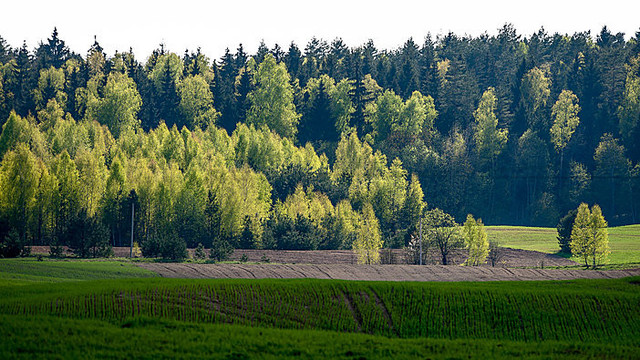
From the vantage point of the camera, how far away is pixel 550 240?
12550 centimetres

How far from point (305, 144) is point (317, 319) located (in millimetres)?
124486

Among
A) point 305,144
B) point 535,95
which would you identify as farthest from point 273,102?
point 535,95

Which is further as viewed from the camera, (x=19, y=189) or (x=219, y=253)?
(x=19, y=189)

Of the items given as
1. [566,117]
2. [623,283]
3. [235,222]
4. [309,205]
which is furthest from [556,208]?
[623,283]

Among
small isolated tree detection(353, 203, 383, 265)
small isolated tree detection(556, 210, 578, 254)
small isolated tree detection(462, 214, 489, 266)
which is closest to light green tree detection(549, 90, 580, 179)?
small isolated tree detection(556, 210, 578, 254)

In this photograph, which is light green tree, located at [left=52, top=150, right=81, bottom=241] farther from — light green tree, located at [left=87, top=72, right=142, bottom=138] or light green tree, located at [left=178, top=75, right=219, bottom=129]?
light green tree, located at [left=178, top=75, right=219, bottom=129]

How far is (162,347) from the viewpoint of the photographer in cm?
3138

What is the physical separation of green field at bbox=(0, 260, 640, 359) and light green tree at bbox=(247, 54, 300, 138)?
371 feet

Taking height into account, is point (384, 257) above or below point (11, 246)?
below

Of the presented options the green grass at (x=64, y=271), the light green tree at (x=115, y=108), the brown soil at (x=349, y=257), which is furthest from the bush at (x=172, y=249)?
the light green tree at (x=115, y=108)

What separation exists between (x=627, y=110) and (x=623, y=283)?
120 meters

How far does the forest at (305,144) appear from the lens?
103438mm

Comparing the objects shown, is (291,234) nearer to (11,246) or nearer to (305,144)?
(11,246)

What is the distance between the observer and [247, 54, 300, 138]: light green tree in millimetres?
163000
